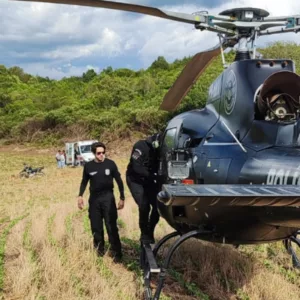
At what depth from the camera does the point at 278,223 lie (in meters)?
3.79

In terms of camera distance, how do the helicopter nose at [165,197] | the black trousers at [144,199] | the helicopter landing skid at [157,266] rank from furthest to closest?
1. the black trousers at [144,199]
2. the helicopter landing skid at [157,266]
3. the helicopter nose at [165,197]

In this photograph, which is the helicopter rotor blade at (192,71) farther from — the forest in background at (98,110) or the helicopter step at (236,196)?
the forest in background at (98,110)

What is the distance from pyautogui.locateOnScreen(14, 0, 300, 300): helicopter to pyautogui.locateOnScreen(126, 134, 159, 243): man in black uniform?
71 centimetres

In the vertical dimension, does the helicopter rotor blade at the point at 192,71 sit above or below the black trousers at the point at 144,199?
above

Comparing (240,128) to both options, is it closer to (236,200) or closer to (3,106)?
(236,200)

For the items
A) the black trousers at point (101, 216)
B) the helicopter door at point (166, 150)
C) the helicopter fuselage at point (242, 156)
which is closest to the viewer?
the helicopter fuselage at point (242, 156)

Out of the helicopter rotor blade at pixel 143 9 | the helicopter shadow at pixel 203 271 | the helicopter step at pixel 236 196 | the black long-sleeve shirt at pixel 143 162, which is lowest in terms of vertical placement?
the helicopter shadow at pixel 203 271

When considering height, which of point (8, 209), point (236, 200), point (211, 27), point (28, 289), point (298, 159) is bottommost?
point (8, 209)

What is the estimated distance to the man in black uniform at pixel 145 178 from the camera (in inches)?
245

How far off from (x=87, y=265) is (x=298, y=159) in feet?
10.9

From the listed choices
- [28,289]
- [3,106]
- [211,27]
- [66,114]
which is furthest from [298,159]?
[3,106]

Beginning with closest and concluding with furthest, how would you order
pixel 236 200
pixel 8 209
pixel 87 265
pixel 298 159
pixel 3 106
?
pixel 236 200
pixel 298 159
pixel 87 265
pixel 8 209
pixel 3 106

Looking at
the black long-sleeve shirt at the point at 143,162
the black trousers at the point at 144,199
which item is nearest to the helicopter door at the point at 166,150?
the black long-sleeve shirt at the point at 143,162

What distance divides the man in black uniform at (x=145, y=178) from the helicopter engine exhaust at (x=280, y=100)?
2.18 m
